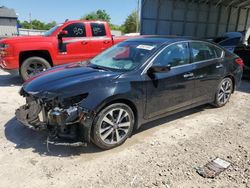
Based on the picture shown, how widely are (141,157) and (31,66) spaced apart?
5.09 meters

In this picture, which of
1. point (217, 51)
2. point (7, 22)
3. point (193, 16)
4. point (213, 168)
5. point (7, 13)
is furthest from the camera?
point (7, 13)

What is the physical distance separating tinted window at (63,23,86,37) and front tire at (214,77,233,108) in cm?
450

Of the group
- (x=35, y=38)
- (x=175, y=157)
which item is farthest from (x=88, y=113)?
(x=35, y=38)

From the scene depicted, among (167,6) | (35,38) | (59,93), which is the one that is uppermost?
(167,6)

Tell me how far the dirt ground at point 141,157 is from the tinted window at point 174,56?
3.74 ft

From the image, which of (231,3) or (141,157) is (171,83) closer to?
(141,157)

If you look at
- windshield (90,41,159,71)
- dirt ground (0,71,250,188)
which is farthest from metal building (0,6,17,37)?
dirt ground (0,71,250,188)

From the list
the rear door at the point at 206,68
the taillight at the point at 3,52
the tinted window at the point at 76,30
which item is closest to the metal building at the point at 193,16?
the tinted window at the point at 76,30

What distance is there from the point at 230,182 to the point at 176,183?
2.10 ft

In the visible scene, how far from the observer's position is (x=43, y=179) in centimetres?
282

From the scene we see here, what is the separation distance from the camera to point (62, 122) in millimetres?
3109

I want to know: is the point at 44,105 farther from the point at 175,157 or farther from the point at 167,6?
the point at 167,6

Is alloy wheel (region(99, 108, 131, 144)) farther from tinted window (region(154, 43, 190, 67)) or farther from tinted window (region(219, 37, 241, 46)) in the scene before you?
tinted window (region(219, 37, 241, 46))

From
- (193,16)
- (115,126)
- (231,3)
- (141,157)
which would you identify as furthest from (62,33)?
(231,3)
